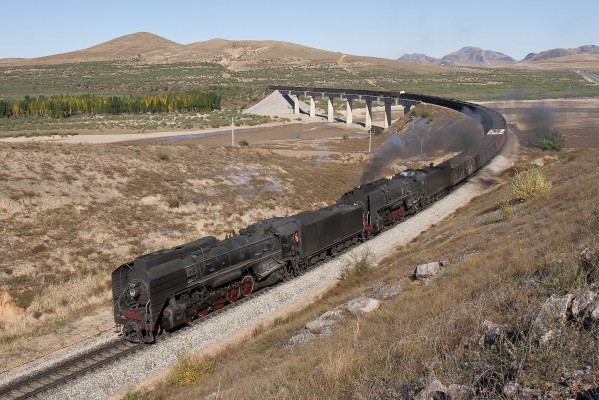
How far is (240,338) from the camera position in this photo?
21.2 metres

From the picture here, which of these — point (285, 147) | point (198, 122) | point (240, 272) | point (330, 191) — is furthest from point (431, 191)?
point (198, 122)

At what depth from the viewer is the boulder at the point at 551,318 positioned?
963 centimetres

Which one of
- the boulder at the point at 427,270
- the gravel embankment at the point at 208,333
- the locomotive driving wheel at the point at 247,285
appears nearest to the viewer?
the gravel embankment at the point at 208,333

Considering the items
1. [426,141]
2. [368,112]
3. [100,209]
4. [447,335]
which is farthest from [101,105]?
[447,335]

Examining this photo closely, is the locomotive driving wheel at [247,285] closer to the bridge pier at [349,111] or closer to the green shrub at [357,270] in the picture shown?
the green shrub at [357,270]

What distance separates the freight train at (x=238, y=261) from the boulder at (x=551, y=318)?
46.5 feet

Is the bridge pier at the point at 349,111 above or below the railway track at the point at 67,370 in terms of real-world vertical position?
above

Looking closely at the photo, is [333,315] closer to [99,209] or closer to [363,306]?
[363,306]

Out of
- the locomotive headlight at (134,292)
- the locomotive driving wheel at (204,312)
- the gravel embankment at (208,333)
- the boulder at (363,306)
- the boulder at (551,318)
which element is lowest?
the gravel embankment at (208,333)

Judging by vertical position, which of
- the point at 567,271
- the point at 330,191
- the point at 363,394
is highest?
the point at 567,271

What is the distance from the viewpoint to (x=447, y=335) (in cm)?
1149

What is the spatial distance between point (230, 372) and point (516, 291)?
9.16 m

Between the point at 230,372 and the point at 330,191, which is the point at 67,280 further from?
the point at 330,191

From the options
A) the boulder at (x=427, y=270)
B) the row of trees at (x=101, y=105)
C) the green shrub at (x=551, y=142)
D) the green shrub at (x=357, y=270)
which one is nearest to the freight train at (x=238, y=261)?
the green shrub at (x=357, y=270)
